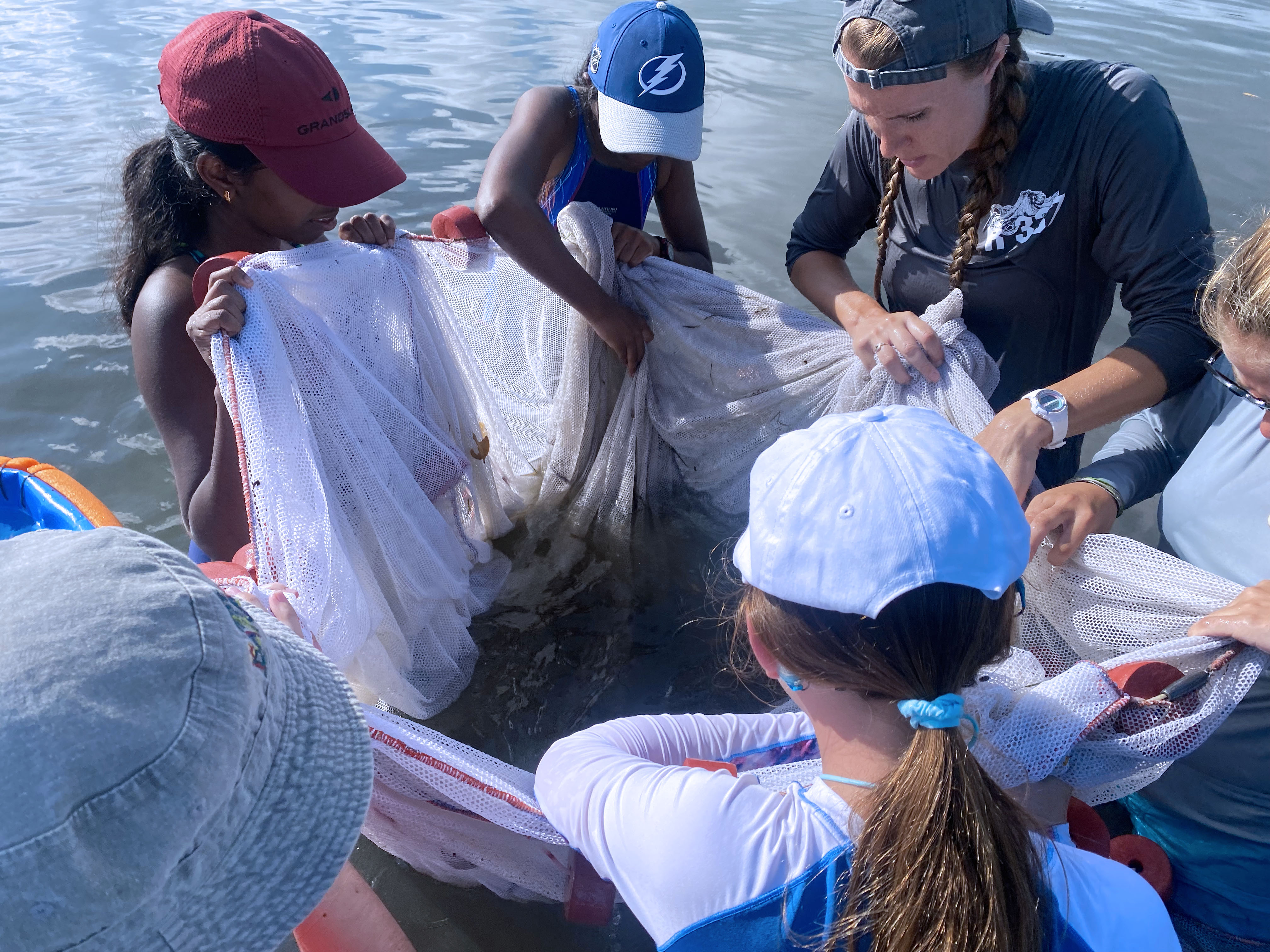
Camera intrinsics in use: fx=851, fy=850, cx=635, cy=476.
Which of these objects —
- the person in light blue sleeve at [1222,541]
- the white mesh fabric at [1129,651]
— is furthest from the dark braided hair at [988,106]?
the white mesh fabric at [1129,651]

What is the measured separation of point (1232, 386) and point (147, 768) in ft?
6.21

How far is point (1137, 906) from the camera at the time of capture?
1.12m

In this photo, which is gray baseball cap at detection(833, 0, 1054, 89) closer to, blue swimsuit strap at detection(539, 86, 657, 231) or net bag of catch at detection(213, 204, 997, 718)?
net bag of catch at detection(213, 204, 997, 718)

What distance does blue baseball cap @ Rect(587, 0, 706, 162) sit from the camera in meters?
2.43

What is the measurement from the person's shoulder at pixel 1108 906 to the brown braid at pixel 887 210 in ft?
5.59

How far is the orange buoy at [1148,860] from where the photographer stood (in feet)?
5.98

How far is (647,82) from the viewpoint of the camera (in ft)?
7.95

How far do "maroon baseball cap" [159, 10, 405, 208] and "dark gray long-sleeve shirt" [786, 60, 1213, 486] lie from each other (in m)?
1.42

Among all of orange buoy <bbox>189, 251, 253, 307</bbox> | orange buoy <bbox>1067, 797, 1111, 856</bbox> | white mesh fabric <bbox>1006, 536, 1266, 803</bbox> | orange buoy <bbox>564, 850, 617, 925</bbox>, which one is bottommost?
orange buoy <bbox>564, 850, 617, 925</bbox>

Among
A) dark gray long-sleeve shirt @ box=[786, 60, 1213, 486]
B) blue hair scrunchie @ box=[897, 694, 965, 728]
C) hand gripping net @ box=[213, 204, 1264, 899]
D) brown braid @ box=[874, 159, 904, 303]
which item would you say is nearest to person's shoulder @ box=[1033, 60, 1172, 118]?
dark gray long-sleeve shirt @ box=[786, 60, 1213, 486]

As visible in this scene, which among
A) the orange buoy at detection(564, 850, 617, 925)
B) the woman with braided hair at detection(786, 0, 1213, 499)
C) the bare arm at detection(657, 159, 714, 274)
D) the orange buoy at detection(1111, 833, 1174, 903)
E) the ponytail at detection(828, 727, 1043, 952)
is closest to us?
the ponytail at detection(828, 727, 1043, 952)

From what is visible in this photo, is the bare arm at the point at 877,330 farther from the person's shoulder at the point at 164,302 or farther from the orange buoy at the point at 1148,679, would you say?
the person's shoulder at the point at 164,302

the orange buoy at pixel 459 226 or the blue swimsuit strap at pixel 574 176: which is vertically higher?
the blue swimsuit strap at pixel 574 176

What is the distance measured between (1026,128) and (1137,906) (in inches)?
69.1
